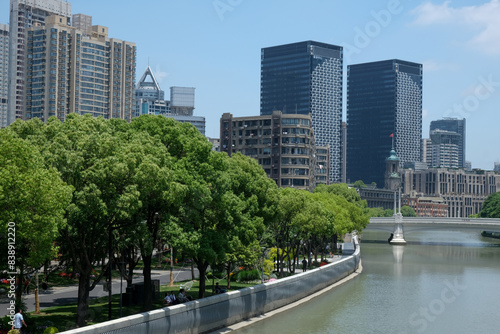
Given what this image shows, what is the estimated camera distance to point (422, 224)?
17862 cm

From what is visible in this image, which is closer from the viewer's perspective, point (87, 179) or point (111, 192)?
point (87, 179)

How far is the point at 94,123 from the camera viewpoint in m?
39.7

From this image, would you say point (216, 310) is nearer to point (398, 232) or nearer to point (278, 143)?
point (398, 232)

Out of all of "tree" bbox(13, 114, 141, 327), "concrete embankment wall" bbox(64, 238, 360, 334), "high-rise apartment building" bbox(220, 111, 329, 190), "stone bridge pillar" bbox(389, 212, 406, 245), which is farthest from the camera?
"high-rise apartment building" bbox(220, 111, 329, 190)

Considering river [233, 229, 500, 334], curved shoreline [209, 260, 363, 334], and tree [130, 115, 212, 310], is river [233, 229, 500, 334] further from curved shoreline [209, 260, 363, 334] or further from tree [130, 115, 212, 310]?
tree [130, 115, 212, 310]

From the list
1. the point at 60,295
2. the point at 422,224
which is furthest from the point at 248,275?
the point at 422,224

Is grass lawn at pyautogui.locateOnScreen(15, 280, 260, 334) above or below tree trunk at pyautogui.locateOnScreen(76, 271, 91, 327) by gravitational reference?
below

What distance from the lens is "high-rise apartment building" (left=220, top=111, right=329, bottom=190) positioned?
18138 cm

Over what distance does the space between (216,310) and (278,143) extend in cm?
14145

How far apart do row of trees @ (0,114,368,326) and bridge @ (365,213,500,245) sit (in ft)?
428

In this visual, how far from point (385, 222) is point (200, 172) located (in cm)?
14226

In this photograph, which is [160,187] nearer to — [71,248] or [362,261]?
[71,248]

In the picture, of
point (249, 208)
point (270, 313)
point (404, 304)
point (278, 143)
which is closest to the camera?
point (270, 313)

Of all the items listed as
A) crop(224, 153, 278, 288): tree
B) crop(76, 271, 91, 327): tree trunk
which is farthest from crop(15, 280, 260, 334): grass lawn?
crop(224, 153, 278, 288): tree
